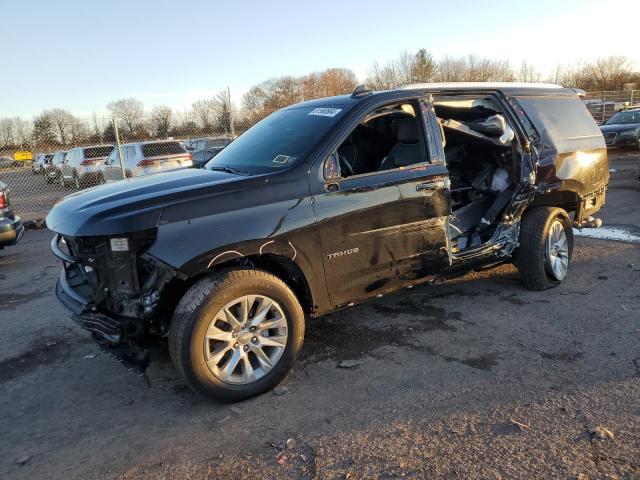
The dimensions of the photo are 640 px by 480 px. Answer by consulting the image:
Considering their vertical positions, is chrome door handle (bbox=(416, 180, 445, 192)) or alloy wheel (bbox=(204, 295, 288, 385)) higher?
chrome door handle (bbox=(416, 180, 445, 192))

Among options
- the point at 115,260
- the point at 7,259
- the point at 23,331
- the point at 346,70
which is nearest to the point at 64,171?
the point at 7,259

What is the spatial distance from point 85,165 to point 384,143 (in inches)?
653

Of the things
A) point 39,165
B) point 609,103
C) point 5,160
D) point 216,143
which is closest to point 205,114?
point 216,143

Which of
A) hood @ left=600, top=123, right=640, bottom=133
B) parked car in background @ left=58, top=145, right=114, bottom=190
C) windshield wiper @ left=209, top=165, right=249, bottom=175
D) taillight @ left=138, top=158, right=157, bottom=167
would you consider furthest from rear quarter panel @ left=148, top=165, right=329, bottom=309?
hood @ left=600, top=123, right=640, bottom=133

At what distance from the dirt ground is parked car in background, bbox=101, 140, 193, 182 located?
10.4 metres

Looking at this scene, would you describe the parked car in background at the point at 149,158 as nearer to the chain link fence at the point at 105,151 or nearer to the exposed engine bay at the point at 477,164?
the chain link fence at the point at 105,151

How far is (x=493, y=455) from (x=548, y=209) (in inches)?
129

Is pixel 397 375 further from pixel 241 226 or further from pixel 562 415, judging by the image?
pixel 241 226

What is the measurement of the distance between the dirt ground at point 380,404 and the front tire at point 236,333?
0.59 ft

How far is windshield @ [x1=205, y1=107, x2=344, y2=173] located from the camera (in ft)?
12.6

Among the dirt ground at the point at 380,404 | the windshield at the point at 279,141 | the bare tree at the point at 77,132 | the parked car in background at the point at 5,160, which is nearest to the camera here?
the dirt ground at the point at 380,404

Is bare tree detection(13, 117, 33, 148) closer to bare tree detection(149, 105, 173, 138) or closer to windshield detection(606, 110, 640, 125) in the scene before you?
bare tree detection(149, 105, 173, 138)

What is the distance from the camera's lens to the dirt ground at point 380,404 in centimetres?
272

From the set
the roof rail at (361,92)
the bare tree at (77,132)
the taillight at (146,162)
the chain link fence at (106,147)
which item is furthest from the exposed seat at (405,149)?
the bare tree at (77,132)
